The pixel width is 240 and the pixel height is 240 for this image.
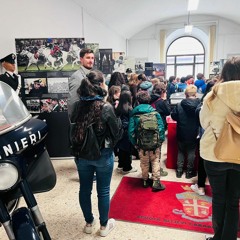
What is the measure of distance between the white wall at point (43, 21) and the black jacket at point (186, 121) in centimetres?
266

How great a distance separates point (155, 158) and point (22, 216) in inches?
80.5

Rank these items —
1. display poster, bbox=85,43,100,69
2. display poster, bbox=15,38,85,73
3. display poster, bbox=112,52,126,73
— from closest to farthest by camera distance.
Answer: display poster, bbox=15,38,85,73 → display poster, bbox=85,43,100,69 → display poster, bbox=112,52,126,73

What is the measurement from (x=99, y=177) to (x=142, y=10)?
8.00 metres

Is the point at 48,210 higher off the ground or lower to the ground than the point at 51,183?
lower

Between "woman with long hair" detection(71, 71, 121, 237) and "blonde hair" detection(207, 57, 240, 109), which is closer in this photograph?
"blonde hair" detection(207, 57, 240, 109)

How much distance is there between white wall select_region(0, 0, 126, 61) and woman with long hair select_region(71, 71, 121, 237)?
2.34 m

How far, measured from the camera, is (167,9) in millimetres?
9367

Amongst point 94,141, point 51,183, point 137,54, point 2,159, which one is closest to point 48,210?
point 94,141

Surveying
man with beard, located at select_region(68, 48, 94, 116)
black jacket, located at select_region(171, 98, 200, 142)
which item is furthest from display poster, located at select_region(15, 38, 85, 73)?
black jacket, located at select_region(171, 98, 200, 142)

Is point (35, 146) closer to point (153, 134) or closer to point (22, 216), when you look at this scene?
point (22, 216)

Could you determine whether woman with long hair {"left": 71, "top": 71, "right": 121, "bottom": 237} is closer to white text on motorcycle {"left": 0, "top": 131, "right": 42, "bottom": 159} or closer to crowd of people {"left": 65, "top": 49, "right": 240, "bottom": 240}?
crowd of people {"left": 65, "top": 49, "right": 240, "bottom": 240}

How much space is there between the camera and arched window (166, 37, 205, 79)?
492 inches

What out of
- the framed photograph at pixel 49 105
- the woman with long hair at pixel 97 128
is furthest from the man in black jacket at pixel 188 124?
the framed photograph at pixel 49 105

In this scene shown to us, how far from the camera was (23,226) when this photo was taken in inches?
34.6
